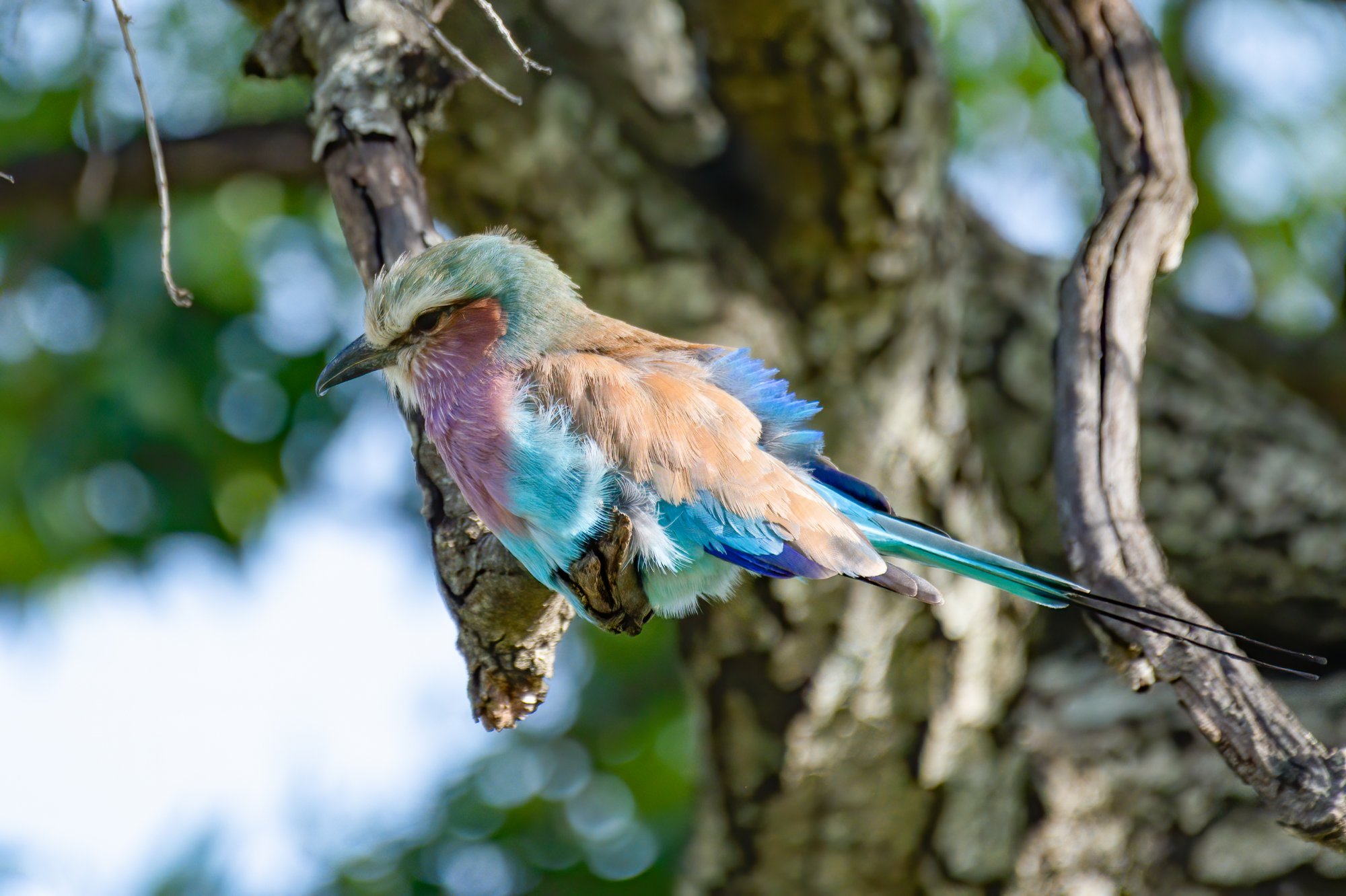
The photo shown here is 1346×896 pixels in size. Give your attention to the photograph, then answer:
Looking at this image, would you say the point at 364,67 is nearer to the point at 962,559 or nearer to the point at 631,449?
the point at 631,449

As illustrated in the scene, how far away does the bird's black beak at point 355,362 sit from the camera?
350 centimetres

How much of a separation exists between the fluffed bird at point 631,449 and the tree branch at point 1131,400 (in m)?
0.09

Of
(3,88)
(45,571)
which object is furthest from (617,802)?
(3,88)

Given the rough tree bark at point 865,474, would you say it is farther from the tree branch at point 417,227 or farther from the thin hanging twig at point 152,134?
the thin hanging twig at point 152,134

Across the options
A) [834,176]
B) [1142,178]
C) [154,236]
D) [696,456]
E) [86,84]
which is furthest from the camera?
[154,236]

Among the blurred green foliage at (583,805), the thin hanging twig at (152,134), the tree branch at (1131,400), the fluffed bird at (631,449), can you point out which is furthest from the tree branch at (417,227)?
the blurred green foliage at (583,805)

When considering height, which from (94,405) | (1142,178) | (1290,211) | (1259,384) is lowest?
(94,405)

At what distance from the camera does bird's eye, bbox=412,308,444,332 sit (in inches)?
133

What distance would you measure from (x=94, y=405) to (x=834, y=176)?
3.38 m

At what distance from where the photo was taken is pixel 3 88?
6031mm

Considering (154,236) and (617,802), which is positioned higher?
(154,236)

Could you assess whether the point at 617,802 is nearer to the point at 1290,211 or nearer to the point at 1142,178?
the point at 1142,178

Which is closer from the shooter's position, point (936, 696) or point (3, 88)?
point (936, 696)

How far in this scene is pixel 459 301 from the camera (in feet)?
11.0
